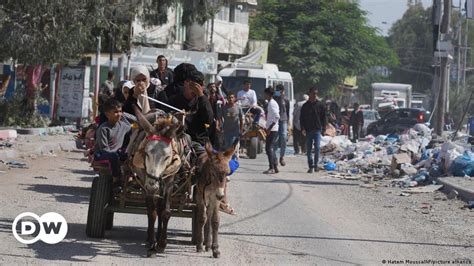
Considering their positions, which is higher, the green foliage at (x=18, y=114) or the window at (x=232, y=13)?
the window at (x=232, y=13)

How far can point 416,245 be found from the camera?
12.3 meters

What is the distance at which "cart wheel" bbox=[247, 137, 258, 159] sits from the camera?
92.4 feet

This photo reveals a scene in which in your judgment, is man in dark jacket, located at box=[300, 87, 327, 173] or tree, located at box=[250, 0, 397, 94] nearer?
man in dark jacket, located at box=[300, 87, 327, 173]

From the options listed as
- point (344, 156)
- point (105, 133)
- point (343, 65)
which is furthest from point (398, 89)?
point (105, 133)

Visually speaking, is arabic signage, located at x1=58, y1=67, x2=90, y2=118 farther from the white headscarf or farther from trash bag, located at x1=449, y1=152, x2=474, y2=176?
the white headscarf

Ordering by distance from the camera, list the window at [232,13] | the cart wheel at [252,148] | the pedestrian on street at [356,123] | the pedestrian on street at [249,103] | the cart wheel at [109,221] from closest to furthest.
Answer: the cart wheel at [109,221], the pedestrian on street at [249,103], the cart wheel at [252,148], the pedestrian on street at [356,123], the window at [232,13]

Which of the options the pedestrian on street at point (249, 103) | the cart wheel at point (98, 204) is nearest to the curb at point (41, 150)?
the pedestrian on street at point (249, 103)

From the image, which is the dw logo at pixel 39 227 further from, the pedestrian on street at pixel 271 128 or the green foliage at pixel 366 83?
the green foliage at pixel 366 83

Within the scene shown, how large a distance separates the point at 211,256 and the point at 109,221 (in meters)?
1.84

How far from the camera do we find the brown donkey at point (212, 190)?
1020 centimetres

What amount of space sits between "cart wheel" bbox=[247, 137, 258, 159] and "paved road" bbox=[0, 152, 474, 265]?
6.92 m

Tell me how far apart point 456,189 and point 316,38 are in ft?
161

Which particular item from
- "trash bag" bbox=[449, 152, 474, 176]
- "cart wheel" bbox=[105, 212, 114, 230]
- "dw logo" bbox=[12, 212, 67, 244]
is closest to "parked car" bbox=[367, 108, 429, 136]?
"trash bag" bbox=[449, 152, 474, 176]

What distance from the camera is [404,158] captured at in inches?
947
